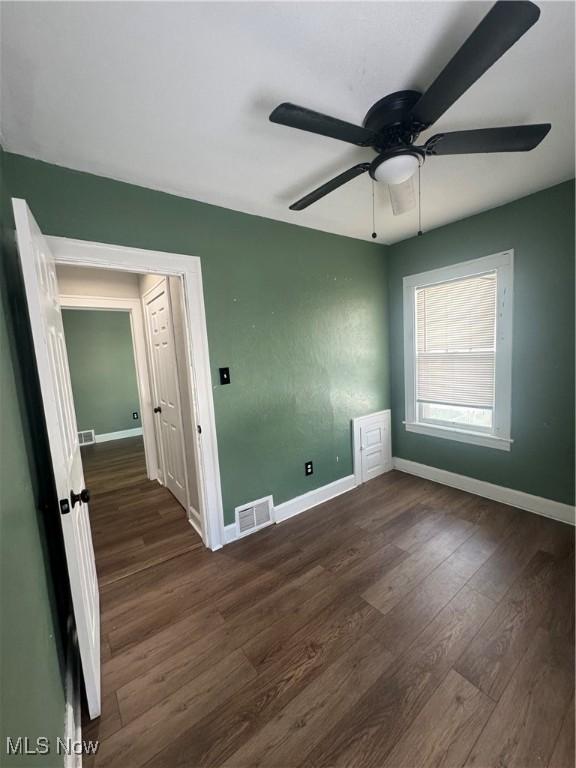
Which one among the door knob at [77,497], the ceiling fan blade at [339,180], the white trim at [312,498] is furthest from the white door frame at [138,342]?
the ceiling fan blade at [339,180]

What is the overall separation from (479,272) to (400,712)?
9.53 ft

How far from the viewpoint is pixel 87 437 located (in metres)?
5.33

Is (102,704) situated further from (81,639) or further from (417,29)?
(417,29)

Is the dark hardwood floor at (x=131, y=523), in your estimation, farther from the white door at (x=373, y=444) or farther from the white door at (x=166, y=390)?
the white door at (x=373, y=444)

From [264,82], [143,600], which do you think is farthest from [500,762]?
[264,82]

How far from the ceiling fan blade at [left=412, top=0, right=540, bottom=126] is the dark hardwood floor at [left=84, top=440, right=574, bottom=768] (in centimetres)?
220

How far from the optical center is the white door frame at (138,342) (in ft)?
10.1

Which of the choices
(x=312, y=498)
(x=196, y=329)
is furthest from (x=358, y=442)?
(x=196, y=329)

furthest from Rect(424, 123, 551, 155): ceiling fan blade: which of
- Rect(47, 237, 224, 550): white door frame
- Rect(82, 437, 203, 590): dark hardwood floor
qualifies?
Rect(82, 437, 203, 590): dark hardwood floor

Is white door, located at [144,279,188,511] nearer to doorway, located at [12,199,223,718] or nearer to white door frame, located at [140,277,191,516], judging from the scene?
white door frame, located at [140,277,191,516]

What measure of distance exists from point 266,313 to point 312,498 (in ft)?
5.61

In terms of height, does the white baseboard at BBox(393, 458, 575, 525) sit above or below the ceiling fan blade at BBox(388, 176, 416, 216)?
below

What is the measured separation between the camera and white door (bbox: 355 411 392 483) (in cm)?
309

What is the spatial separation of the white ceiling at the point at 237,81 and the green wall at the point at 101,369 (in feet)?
14.6
